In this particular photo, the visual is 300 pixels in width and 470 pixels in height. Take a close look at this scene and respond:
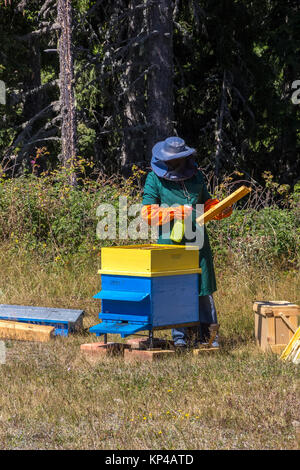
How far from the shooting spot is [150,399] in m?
5.49

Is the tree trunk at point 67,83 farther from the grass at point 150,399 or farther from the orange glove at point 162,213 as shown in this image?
the orange glove at point 162,213

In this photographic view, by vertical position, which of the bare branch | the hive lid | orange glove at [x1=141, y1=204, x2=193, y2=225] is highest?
the bare branch

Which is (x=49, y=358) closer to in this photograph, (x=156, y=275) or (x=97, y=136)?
(x=156, y=275)

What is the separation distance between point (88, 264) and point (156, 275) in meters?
4.62

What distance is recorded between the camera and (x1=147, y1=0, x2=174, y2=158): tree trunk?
15.8 meters

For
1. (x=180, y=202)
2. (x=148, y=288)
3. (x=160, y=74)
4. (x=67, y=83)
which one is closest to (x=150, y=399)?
(x=148, y=288)

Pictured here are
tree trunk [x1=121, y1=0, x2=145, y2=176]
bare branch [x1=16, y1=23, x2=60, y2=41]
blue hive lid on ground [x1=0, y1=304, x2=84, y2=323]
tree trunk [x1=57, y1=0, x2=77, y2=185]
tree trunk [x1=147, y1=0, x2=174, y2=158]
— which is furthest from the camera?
tree trunk [x1=121, y1=0, x2=145, y2=176]

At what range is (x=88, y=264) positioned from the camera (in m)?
11.0


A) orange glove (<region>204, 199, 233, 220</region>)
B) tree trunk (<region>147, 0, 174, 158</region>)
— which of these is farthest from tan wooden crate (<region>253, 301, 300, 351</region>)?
tree trunk (<region>147, 0, 174, 158</region>)

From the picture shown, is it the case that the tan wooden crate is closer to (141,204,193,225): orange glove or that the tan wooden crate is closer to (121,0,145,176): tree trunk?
(141,204,193,225): orange glove

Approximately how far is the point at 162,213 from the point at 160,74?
9631mm

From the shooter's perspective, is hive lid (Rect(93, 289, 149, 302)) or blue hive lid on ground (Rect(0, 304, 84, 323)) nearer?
hive lid (Rect(93, 289, 149, 302))

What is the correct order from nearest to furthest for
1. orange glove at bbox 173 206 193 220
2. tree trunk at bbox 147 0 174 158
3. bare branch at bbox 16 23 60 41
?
1. orange glove at bbox 173 206 193 220
2. bare branch at bbox 16 23 60 41
3. tree trunk at bbox 147 0 174 158

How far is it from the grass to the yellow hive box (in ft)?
2.65
